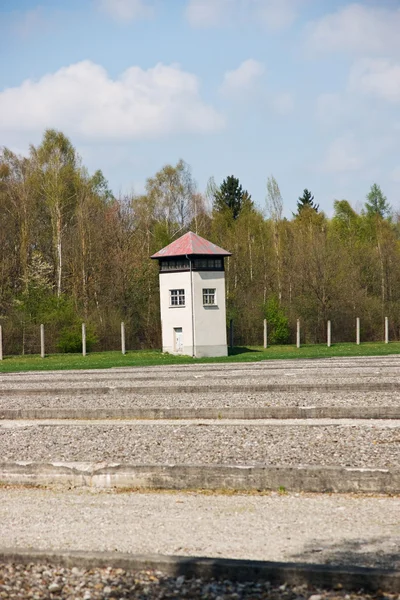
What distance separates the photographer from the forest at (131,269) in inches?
1933

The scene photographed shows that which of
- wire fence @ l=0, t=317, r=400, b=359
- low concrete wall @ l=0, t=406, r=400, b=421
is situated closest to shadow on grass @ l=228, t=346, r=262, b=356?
wire fence @ l=0, t=317, r=400, b=359

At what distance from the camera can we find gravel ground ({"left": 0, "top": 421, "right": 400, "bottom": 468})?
10.5 metres

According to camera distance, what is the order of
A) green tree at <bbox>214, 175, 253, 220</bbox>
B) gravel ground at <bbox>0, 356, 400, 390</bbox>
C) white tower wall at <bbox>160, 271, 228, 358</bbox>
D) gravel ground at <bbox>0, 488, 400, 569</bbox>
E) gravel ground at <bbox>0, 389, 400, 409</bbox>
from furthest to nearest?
1. green tree at <bbox>214, 175, 253, 220</bbox>
2. white tower wall at <bbox>160, 271, 228, 358</bbox>
3. gravel ground at <bbox>0, 356, 400, 390</bbox>
4. gravel ground at <bbox>0, 389, 400, 409</bbox>
5. gravel ground at <bbox>0, 488, 400, 569</bbox>

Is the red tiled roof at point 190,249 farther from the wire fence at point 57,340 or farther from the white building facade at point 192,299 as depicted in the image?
the wire fence at point 57,340

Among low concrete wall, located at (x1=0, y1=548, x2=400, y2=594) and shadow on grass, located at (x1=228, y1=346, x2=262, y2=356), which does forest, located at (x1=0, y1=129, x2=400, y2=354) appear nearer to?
shadow on grass, located at (x1=228, y1=346, x2=262, y2=356)

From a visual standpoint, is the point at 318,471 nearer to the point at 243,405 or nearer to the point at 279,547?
the point at 279,547

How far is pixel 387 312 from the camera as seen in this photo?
5759cm

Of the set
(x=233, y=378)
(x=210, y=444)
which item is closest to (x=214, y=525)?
(x=210, y=444)

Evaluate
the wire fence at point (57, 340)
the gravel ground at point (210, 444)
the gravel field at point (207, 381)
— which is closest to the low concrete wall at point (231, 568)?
the gravel ground at point (210, 444)

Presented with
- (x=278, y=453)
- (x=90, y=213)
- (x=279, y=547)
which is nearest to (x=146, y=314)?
(x=90, y=213)

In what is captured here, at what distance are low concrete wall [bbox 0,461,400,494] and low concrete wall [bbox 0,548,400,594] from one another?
2.94 metres

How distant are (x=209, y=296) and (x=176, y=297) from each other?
1630mm

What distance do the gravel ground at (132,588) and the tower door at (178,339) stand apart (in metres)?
34.2

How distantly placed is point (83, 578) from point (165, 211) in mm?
67632
